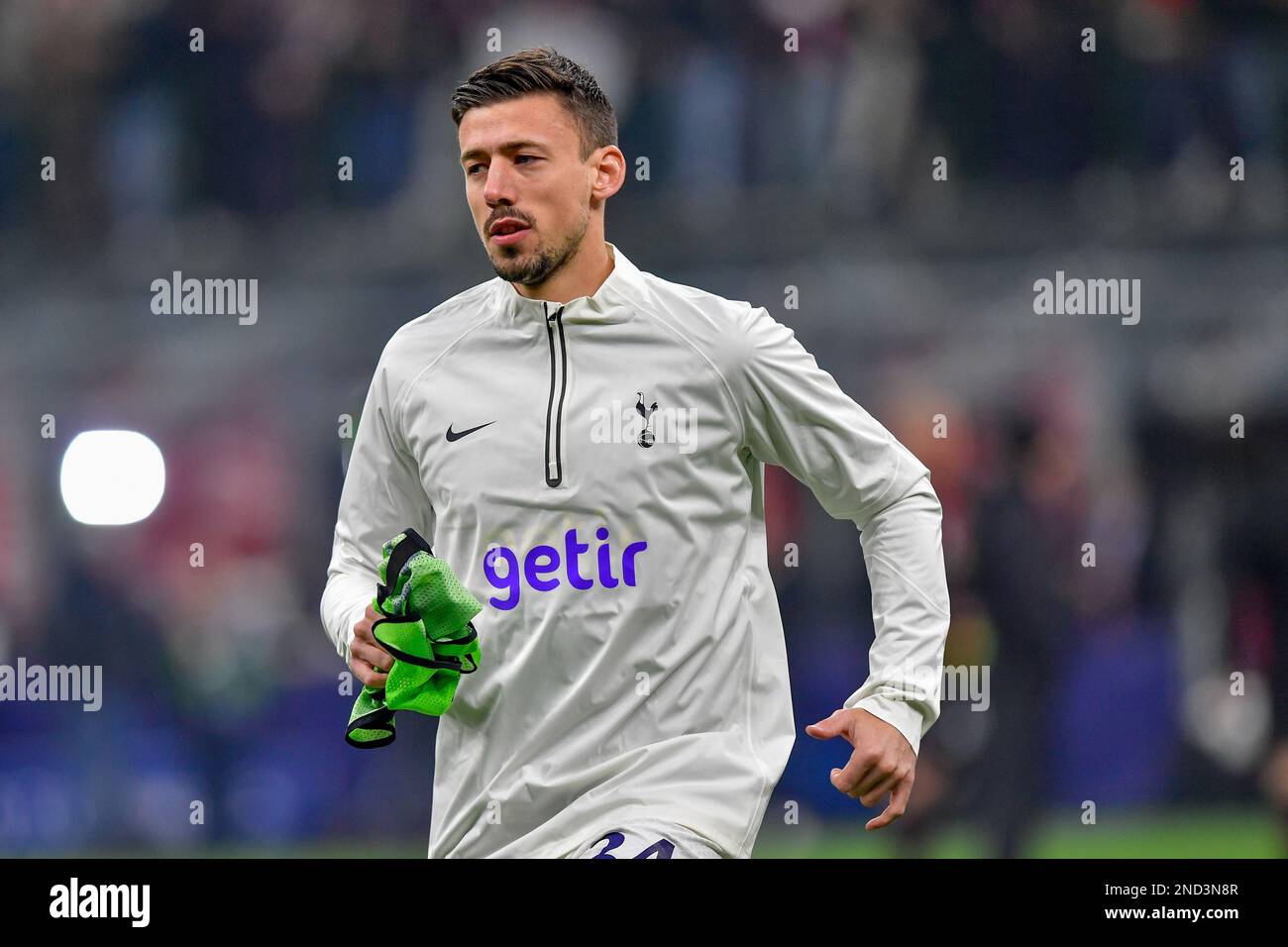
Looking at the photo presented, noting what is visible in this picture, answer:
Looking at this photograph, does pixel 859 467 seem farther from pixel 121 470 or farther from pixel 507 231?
pixel 121 470

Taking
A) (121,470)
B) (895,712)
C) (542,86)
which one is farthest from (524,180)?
(121,470)

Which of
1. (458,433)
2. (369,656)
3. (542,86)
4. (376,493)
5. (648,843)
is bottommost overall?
(648,843)

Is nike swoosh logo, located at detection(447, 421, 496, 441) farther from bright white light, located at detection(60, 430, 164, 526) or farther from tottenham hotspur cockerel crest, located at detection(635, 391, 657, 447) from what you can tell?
bright white light, located at detection(60, 430, 164, 526)

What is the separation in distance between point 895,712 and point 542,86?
1.21 m

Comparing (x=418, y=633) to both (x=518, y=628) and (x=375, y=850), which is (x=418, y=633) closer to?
(x=518, y=628)

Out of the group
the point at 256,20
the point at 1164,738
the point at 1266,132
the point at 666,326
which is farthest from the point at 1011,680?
the point at 256,20

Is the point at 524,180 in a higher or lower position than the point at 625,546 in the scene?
higher

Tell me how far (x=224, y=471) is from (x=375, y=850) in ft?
5.33

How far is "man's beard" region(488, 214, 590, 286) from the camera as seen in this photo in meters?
2.98

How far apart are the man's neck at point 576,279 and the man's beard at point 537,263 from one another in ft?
0.05

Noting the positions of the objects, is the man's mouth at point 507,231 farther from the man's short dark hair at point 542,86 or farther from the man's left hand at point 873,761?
the man's left hand at point 873,761

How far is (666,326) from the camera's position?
3006 millimetres

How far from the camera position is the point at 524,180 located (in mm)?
2961

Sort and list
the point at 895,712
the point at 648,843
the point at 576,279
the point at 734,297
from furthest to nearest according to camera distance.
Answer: the point at 734,297 → the point at 576,279 → the point at 895,712 → the point at 648,843
